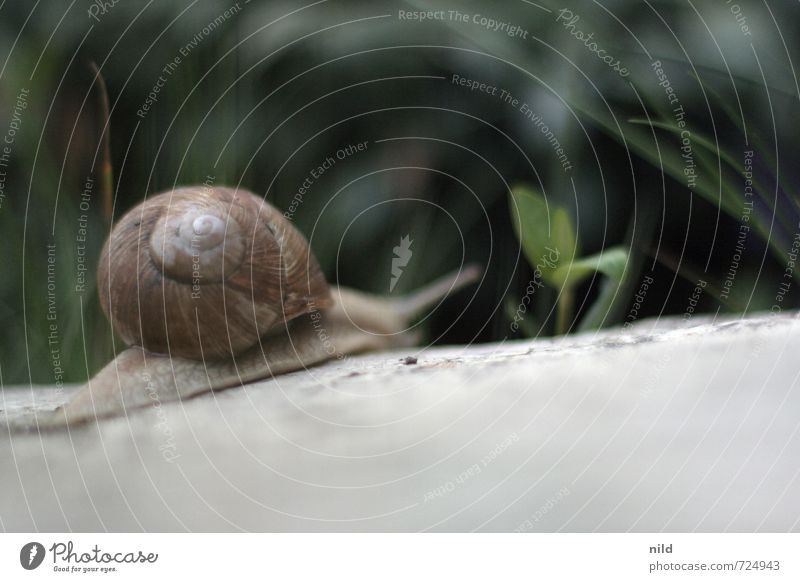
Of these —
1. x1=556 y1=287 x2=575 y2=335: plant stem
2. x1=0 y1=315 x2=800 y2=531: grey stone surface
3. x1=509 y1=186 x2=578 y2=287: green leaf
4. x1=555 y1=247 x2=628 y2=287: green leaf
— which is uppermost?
x1=509 y1=186 x2=578 y2=287: green leaf

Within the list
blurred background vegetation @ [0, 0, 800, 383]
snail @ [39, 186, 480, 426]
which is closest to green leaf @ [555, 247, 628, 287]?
blurred background vegetation @ [0, 0, 800, 383]

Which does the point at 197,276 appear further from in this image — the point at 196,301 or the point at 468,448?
the point at 468,448

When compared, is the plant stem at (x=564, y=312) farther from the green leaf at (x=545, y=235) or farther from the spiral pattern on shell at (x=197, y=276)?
the spiral pattern on shell at (x=197, y=276)

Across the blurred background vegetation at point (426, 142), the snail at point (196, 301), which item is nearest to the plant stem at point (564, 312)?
the blurred background vegetation at point (426, 142)

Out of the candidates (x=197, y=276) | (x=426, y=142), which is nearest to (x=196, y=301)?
(x=197, y=276)

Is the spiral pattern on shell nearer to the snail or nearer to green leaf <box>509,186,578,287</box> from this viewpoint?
the snail

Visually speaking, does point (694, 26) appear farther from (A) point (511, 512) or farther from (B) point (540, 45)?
(A) point (511, 512)
